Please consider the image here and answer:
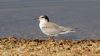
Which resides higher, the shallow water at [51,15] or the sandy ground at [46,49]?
the sandy ground at [46,49]

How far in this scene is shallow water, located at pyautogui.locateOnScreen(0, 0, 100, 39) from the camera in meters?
9.92

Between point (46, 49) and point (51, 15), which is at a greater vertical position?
point (46, 49)

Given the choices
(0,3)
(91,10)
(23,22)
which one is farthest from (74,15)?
(0,3)

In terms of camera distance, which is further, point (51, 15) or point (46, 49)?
point (51, 15)

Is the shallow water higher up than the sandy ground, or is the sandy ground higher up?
the sandy ground

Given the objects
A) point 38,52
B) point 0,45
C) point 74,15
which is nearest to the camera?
point 38,52

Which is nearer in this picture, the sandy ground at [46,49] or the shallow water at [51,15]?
the sandy ground at [46,49]

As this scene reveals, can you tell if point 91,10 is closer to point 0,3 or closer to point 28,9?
point 28,9

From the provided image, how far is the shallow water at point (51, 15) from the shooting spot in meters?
9.92

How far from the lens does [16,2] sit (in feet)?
40.1

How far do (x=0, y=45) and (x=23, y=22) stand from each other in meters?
3.11

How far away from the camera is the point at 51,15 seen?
11.6 m

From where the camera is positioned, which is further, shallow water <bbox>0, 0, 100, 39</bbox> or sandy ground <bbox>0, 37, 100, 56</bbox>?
shallow water <bbox>0, 0, 100, 39</bbox>

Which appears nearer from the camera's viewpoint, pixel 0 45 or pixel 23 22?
pixel 0 45
